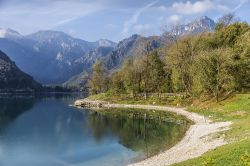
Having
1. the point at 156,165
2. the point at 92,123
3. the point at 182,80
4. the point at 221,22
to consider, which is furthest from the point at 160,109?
the point at 156,165

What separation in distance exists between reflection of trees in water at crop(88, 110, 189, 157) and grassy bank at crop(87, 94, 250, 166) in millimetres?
9884

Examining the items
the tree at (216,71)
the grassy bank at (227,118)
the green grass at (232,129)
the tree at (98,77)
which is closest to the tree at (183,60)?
the grassy bank at (227,118)

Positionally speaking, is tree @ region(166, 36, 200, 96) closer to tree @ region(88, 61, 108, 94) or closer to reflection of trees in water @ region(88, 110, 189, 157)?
reflection of trees in water @ region(88, 110, 189, 157)

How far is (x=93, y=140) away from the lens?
78.6 m

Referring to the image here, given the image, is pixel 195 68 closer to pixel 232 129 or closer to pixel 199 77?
pixel 199 77

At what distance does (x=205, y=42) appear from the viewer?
424ft

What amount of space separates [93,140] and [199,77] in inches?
1755

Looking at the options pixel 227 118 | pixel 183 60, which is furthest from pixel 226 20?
pixel 227 118

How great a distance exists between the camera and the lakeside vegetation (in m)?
95.9

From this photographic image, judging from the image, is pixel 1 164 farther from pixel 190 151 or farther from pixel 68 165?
pixel 190 151

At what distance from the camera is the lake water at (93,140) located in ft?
191

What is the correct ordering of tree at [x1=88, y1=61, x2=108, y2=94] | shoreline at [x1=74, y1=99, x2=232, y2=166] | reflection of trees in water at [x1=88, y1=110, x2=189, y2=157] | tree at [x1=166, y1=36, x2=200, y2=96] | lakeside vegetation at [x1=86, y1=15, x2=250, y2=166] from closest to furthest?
shoreline at [x1=74, y1=99, x2=232, y2=166] < reflection of trees in water at [x1=88, y1=110, x2=189, y2=157] < lakeside vegetation at [x1=86, y1=15, x2=250, y2=166] < tree at [x1=166, y1=36, x2=200, y2=96] < tree at [x1=88, y1=61, x2=108, y2=94]

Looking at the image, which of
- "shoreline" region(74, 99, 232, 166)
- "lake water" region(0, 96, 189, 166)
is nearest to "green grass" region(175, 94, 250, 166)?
"shoreline" region(74, 99, 232, 166)


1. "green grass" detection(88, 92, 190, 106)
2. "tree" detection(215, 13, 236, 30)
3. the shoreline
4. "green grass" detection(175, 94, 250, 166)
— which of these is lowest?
the shoreline
